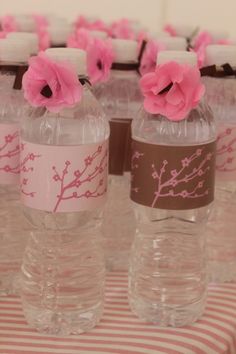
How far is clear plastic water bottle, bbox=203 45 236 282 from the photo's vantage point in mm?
1050

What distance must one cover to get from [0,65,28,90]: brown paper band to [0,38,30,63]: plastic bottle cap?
13 mm

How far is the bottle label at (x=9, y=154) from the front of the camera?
97 cm

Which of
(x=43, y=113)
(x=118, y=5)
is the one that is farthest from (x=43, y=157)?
(x=118, y=5)

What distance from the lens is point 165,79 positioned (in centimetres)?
89

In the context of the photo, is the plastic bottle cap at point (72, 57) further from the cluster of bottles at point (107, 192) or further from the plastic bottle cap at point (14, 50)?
the plastic bottle cap at point (14, 50)

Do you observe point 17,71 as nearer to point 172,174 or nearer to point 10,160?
point 10,160

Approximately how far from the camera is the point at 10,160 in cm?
99

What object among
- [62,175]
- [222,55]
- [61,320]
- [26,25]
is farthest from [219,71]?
[26,25]

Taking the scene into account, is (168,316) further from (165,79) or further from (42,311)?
(165,79)

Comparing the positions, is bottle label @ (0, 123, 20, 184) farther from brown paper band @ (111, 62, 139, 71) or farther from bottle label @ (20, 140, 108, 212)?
brown paper band @ (111, 62, 139, 71)

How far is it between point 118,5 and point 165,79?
2042 millimetres

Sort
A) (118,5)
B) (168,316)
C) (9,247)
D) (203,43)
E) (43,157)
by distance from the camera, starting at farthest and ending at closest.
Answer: (118,5) < (203,43) < (9,247) < (168,316) < (43,157)

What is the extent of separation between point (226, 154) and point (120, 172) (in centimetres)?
19

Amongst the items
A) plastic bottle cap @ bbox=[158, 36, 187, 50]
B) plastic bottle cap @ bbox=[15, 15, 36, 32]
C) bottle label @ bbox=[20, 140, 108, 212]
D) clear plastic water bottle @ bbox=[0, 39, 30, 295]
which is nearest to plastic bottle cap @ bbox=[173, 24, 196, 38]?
plastic bottle cap @ bbox=[15, 15, 36, 32]
